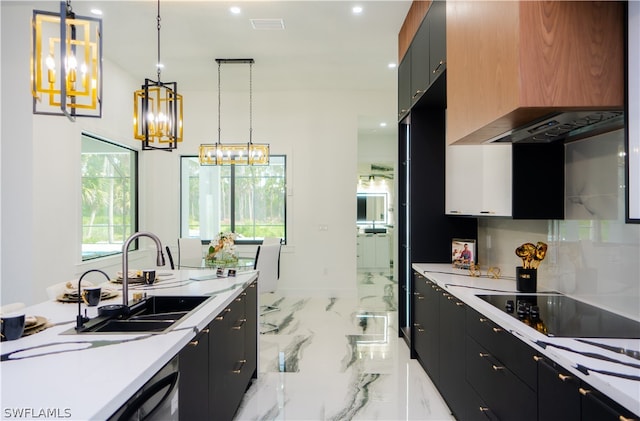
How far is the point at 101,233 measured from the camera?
210 inches

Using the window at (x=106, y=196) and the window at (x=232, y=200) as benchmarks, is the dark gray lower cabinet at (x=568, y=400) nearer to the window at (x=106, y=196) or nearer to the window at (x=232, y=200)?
the window at (x=106, y=196)

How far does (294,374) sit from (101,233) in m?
3.54

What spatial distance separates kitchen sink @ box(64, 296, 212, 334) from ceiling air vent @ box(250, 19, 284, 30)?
9.65 ft

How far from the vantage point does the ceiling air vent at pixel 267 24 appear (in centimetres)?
398

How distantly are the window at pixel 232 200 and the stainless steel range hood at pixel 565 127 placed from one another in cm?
473

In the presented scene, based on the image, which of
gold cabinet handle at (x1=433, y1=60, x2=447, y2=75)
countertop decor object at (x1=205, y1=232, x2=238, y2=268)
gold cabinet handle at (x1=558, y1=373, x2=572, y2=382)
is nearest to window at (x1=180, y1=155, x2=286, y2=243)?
countertop decor object at (x1=205, y1=232, x2=238, y2=268)

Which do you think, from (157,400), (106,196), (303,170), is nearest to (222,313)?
(157,400)

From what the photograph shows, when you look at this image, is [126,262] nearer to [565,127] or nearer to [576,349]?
[576,349]

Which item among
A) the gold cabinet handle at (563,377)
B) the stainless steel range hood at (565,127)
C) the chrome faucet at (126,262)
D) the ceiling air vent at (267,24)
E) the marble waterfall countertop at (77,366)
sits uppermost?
the ceiling air vent at (267,24)

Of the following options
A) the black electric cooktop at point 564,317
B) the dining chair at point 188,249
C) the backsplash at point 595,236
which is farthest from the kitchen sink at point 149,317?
the dining chair at point 188,249

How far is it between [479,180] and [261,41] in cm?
298

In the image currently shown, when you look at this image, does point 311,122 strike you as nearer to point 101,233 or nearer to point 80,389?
point 101,233

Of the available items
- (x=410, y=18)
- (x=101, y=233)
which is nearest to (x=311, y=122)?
(x=410, y=18)

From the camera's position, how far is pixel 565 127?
2.04m
